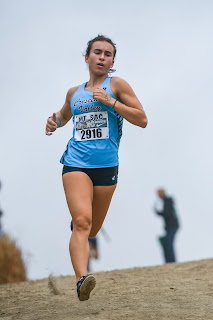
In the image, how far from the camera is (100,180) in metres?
4.55

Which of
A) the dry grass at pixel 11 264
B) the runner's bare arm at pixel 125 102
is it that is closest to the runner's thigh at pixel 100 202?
the runner's bare arm at pixel 125 102

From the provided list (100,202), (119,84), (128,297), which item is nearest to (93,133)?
(119,84)

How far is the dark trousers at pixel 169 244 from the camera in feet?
34.8

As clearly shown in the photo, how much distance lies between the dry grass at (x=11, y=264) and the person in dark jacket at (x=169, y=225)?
333cm

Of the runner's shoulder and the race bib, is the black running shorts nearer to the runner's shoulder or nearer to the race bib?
the race bib

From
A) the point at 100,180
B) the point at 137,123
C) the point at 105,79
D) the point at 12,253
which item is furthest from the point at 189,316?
the point at 12,253

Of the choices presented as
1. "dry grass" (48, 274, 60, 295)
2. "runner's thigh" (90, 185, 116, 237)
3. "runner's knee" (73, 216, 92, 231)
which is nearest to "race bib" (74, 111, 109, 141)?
"runner's thigh" (90, 185, 116, 237)

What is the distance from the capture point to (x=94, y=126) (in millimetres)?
4496

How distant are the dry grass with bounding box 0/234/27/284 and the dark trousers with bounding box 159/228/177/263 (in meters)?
3.30

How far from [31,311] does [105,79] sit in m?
2.46

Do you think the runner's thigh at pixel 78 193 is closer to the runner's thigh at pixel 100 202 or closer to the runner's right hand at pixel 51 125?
the runner's thigh at pixel 100 202

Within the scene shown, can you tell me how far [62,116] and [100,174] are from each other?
3.01ft

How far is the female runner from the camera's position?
4305 mm

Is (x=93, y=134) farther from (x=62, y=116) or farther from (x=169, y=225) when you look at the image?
(x=169, y=225)
